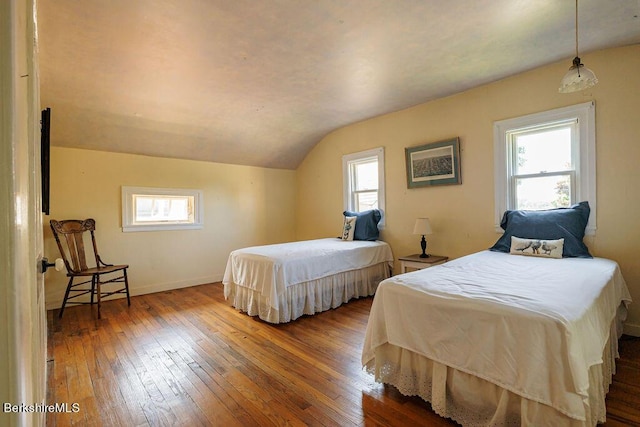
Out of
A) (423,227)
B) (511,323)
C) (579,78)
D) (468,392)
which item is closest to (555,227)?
(423,227)

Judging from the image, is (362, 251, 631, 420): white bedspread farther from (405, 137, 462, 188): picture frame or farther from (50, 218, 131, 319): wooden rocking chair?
(50, 218, 131, 319): wooden rocking chair

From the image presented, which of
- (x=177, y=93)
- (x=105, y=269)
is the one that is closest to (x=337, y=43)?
(x=177, y=93)

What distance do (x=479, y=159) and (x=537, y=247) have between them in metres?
1.20

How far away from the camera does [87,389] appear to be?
1.92m

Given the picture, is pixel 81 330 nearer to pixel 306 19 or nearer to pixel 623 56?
pixel 306 19

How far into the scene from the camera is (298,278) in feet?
10.2

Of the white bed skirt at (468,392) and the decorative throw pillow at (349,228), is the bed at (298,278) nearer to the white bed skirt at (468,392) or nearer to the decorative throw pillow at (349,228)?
the decorative throw pillow at (349,228)

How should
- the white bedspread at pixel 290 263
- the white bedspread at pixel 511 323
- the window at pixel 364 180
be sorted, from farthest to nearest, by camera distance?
the window at pixel 364 180
the white bedspread at pixel 290 263
the white bedspread at pixel 511 323

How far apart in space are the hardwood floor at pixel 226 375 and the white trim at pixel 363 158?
1.87m

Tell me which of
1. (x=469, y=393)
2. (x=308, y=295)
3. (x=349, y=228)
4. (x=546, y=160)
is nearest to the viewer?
(x=469, y=393)

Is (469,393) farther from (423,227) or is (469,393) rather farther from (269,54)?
(269,54)

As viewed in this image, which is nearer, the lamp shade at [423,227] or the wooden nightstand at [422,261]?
the wooden nightstand at [422,261]

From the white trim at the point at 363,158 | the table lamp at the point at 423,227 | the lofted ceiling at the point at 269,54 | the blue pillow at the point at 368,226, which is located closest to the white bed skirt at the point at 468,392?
the table lamp at the point at 423,227

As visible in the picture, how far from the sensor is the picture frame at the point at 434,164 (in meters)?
3.59
